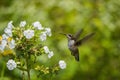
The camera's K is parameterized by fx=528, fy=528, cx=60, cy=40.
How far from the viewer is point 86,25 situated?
288 inches

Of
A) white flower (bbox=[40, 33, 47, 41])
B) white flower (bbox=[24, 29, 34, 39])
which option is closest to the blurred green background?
white flower (bbox=[40, 33, 47, 41])

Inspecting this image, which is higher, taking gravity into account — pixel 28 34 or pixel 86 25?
pixel 86 25

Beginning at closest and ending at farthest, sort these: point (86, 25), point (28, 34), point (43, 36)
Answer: point (28, 34) → point (43, 36) → point (86, 25)

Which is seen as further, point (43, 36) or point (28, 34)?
point (43, 36)

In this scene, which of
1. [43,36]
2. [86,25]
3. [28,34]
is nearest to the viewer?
[28,34]

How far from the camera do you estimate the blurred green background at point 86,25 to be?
707 cm

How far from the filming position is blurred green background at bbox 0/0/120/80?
23.2 ft

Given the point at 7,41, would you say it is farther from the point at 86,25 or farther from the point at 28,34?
the point at 86,25

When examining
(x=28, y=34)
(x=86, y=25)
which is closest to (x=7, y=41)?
(x=28, y=34)

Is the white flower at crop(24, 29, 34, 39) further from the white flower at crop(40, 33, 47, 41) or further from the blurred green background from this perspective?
the blurred green background

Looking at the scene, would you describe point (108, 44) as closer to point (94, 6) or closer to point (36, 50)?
point (94, 6)

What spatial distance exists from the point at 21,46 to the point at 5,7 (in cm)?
449

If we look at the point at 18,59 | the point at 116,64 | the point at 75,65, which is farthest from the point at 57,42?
the point at 18,59

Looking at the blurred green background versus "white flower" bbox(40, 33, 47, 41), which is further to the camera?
the blurred green background
